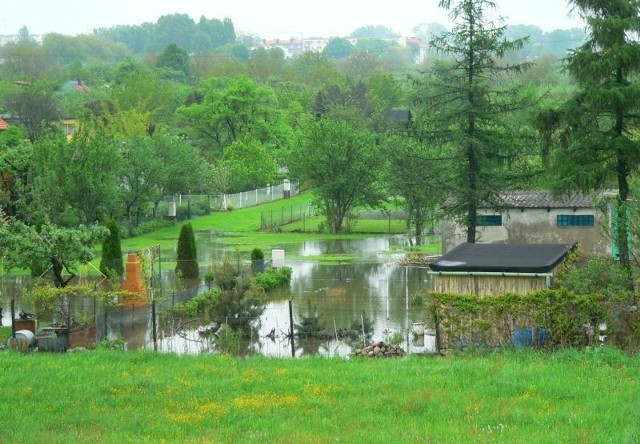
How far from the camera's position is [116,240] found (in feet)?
118

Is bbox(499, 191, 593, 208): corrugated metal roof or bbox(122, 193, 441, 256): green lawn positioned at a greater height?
bbox(499, 191, 593, 208): corrugated metal roof

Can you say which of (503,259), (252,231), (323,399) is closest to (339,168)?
(252,231)

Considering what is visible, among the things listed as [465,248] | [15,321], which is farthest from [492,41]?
[15,321]

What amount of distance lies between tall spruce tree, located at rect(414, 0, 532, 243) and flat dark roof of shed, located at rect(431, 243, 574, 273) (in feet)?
24.3

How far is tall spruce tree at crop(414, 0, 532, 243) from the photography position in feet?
116

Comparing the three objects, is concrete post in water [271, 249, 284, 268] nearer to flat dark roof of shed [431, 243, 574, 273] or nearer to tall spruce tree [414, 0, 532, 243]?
tall spruce tree [414, 0, 532, 243]

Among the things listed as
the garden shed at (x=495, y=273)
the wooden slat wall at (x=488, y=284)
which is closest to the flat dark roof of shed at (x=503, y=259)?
the garden shed at (x=495, y=273)

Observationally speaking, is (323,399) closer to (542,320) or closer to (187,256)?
(542,320)

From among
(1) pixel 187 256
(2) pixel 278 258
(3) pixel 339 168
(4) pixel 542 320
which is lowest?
(4) pixel 542 320

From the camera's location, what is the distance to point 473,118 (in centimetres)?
3538

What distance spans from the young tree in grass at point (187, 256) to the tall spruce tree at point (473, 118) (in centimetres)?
1002

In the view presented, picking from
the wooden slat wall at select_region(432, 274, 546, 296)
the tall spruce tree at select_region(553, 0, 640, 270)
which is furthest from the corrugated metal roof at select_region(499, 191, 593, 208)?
the wooden slat wall at select_region(432, 274, 546, 296)

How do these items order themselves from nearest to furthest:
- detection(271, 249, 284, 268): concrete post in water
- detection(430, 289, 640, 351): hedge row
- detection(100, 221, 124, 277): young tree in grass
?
detection(430, 289, 640, 351): hedge row, detection(100, 221, 124, 277): young tree in grass, detection(271, 249, 284, 268): concrete post in water

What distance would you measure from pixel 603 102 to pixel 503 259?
477 centimetres
